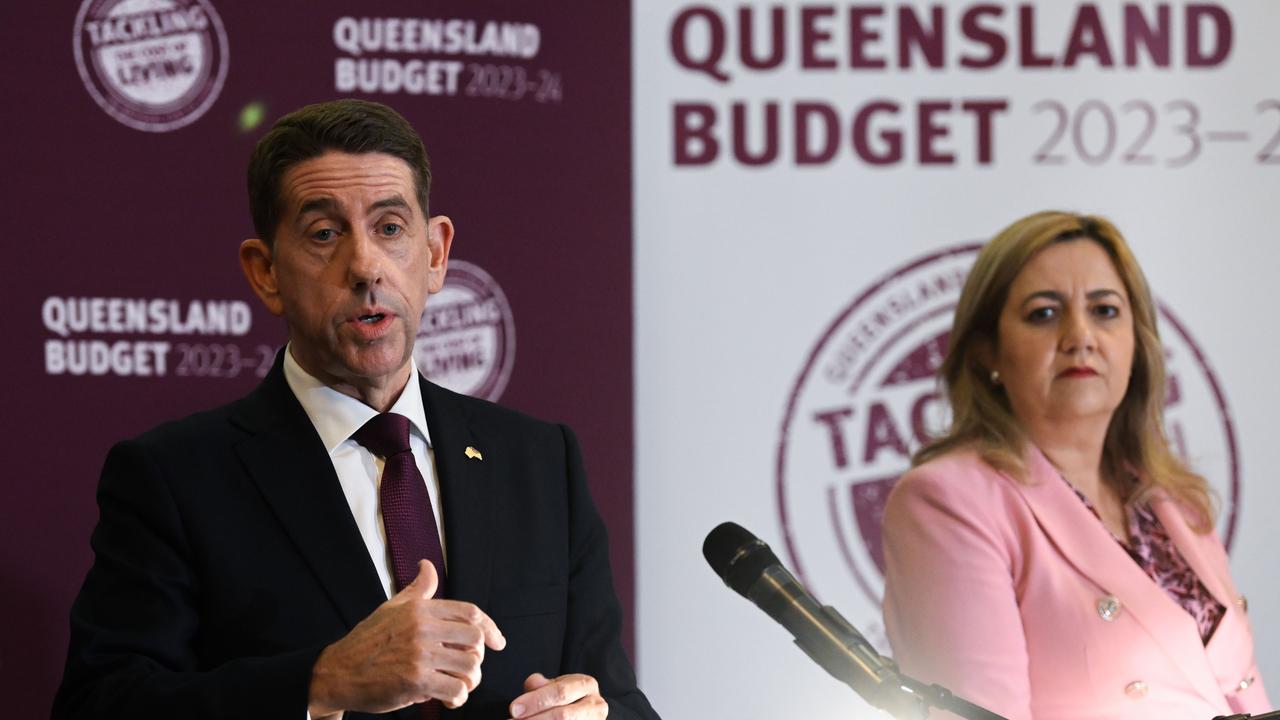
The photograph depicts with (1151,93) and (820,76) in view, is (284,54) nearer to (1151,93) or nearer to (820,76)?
(820,76)

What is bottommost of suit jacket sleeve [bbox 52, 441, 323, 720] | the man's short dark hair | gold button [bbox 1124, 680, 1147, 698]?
gold button [bbox 1124, 680, 1147, 698]

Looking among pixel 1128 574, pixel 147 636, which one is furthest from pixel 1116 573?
pixel 147 636

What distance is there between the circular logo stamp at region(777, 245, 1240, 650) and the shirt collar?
1725 millimetres

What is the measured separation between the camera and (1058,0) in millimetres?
3914

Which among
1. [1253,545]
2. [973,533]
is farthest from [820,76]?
[1253,545]

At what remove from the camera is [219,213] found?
3465mm

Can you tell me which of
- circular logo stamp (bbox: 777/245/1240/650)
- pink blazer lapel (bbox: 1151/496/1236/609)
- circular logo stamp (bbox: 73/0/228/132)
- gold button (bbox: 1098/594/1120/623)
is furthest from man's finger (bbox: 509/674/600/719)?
circular logo stamp (bbox: 73/0/228/132)

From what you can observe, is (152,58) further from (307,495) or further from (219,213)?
(307,495)

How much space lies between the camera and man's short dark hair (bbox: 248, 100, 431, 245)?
2.20 metres

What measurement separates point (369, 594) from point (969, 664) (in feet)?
4.28

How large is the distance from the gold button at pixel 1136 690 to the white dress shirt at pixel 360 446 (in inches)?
58.7

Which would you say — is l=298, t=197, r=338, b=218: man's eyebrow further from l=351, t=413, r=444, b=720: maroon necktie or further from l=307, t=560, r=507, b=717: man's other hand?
l=307, t=560, r=507, b=717: man's other hand

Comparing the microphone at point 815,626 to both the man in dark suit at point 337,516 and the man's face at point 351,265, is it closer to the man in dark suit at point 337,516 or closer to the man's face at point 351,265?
the man in dark suit at point 337,516

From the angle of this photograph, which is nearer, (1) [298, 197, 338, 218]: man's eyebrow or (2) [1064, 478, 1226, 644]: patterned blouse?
(1) [298, 197, 338, 218]: man's eyebrow
